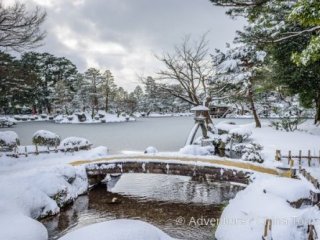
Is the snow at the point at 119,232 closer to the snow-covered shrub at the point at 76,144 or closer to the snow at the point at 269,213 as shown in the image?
the snow at the point at 269,213

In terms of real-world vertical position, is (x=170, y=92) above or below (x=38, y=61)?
below

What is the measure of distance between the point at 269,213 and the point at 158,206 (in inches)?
189

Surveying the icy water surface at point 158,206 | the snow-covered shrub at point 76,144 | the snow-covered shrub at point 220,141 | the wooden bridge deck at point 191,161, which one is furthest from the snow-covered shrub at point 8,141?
the snow-covered shrub at point 220,141

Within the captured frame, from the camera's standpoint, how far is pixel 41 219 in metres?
9.90

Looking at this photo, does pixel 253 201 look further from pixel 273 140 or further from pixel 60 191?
pixel 273 140

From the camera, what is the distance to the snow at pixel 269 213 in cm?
648

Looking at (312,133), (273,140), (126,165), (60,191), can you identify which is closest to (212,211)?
(126,165)

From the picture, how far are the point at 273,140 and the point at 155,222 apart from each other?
12.1 meters

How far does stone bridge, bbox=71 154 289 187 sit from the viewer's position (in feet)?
39.1

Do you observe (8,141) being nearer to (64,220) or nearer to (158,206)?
(64,220)

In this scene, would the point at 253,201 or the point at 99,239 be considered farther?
the point at 253,201

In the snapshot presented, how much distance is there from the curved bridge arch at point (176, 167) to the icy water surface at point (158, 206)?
804 mm

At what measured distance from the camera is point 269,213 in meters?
7.54

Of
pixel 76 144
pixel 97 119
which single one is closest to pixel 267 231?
pixel 76 144
